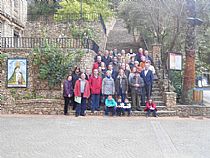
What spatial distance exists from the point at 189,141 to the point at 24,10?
71.3 ft

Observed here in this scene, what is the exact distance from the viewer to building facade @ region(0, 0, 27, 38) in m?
23.3

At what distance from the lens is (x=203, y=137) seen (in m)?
10.8

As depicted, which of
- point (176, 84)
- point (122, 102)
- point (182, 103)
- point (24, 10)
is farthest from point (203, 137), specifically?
point (24, 10)

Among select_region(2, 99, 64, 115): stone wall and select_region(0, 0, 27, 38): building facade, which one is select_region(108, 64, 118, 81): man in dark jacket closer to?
select_region(2, 99, 64, 115): stone wall

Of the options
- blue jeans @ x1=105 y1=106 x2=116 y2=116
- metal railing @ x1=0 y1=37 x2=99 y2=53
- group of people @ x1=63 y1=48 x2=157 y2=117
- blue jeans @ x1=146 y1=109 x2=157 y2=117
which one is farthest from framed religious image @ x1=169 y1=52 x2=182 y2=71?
metal railing @ x1=0 y1=37 x2=99 y2=53

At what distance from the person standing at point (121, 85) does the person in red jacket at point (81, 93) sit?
123cm

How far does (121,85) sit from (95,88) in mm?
1081

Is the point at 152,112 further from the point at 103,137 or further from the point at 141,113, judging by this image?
the point at 103,137

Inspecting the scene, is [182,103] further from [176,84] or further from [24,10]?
[24,10]

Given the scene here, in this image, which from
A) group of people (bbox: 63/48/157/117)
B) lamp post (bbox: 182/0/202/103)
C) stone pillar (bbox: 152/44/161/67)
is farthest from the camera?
stone pillar (bbox: 152/44/161/67)

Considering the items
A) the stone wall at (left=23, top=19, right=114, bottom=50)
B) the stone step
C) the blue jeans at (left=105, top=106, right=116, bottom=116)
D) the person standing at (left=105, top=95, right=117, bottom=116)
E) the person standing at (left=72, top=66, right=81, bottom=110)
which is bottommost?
the stone step

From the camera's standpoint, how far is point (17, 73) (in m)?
16.7

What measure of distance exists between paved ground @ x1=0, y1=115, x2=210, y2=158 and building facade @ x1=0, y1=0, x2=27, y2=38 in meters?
10.5

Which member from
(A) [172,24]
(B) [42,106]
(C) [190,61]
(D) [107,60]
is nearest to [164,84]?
(C) [190,61]
